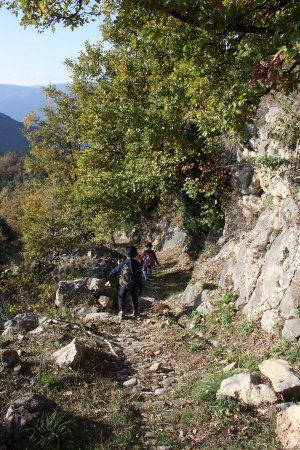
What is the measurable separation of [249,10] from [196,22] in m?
0.97

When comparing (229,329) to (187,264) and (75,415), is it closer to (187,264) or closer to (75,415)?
(75,415)

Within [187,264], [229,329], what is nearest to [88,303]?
[229,329]

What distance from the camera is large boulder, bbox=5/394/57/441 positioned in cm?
461

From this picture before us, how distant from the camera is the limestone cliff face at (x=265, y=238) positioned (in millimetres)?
7277

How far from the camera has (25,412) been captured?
4738 mm

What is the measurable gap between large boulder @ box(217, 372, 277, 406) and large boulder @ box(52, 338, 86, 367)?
97.8 inches

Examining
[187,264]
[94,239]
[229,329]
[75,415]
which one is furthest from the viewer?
[94,239]

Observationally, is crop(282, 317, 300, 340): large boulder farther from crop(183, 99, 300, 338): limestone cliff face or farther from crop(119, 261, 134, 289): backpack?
crop(119, 261, 134, 289): backpack

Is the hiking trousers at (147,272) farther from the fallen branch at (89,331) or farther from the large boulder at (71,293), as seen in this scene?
the fallen branch at (89,331)

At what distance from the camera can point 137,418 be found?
5.43m

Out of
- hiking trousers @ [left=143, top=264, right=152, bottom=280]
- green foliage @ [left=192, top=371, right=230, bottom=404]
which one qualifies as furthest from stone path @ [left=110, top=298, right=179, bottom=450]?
hiking trousers @ [left=143, top=264, right=152, bottom=280]

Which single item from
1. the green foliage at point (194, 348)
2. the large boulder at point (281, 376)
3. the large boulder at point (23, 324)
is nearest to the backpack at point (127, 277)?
the large boulder at point (23, 324)

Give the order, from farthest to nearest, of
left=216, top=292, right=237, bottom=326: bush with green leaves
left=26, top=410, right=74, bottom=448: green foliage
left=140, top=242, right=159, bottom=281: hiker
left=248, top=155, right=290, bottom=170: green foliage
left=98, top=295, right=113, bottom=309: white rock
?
left=140, top=242, right=159, bottom=281: hiker, left=98, top=295, right=113, bottom=309: white rock, left=248, top=155, right=290, bottom=170: green foliage, left=216, top=292, right=237, bottom=326: bush with green leaves, left=26, top=410, right=74, bottom=448: green foliage

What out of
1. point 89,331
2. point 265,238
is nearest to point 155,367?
point 89,331
